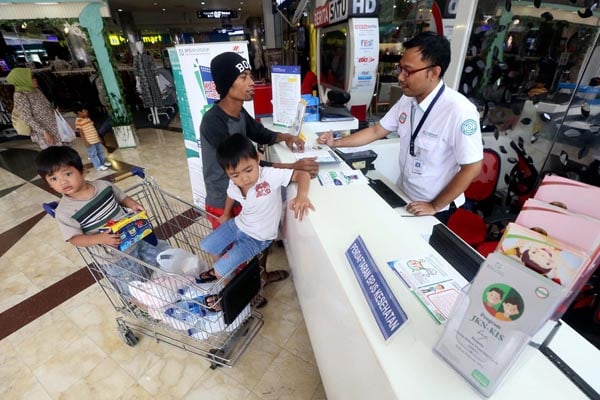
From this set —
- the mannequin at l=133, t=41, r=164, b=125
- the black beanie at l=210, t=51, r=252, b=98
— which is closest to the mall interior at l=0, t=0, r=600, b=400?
the black beanie at l=210, t=51, r=252, b=98

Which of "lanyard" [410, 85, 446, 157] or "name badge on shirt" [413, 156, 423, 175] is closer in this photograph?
"lanyard" [410, 85, 446, 157]

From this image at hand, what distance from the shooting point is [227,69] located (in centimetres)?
160

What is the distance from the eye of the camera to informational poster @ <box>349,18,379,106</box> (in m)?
4.01

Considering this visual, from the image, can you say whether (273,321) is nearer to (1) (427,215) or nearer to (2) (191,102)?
(1) (427,215)

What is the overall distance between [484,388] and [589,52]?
7.77 ft

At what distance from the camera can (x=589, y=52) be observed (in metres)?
1.84

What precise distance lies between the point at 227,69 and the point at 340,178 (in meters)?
0.88

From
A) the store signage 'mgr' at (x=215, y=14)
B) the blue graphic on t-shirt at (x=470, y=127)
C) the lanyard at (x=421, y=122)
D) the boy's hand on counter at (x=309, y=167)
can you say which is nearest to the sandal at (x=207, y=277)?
the boy's hand on counter at (x=309, y=167)

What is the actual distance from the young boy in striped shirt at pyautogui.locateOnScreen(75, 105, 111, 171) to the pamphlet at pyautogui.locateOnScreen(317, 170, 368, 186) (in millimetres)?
4297

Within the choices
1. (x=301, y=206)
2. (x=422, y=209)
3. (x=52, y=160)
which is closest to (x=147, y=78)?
(x=52, y=160)

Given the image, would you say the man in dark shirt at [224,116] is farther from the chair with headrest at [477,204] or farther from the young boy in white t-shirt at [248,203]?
the chair with headrest at [477,204]

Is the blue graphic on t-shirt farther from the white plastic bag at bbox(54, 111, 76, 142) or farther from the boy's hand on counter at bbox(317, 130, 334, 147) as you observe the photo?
the white plastic bag at bbox(54, 111, 76, 142)

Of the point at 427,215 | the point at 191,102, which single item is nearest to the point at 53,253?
the point at 191,102

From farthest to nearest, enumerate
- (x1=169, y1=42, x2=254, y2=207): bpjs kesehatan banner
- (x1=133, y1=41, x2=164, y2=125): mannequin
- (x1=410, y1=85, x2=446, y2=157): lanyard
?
(x1=133, y1=41, x2=164, y2=125): mannequin
(x1=169, y1=42, x2=254, y2=207): bpjs kesehatan banner
(x1=410, y1=85, x2=446, y2=157): lanyard
